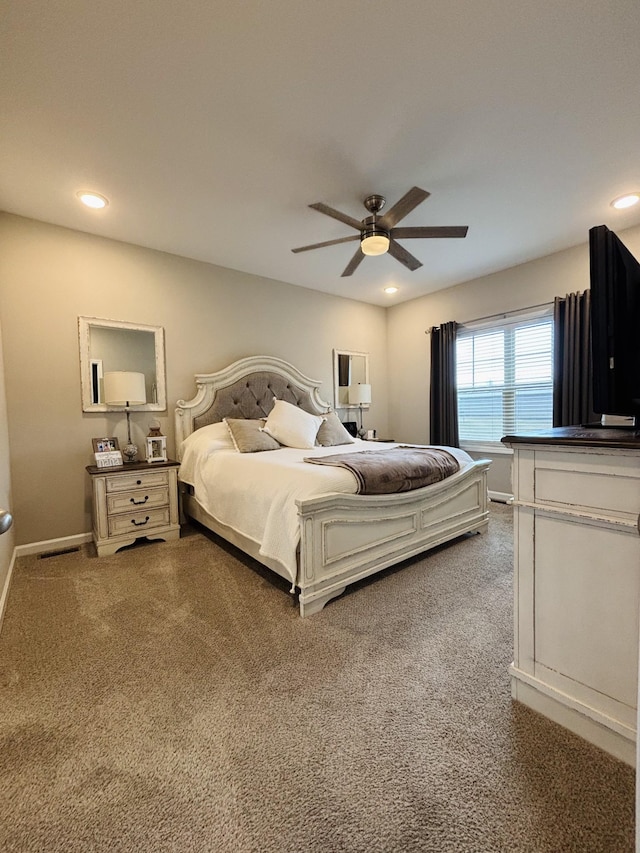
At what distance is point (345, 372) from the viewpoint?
5.06 m

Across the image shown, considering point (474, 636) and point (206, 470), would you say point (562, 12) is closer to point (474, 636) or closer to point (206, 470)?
point (474, 636)

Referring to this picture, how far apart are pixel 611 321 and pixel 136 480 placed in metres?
3.20

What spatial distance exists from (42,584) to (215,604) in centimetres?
128

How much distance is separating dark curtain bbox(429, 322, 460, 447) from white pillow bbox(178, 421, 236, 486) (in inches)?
112

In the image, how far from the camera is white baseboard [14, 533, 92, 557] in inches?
112

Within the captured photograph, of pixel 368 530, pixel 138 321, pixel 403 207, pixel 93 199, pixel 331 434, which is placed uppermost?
pixel 93 199

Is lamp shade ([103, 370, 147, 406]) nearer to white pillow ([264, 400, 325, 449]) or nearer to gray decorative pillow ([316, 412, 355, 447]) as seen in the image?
white pillow ([264, 400, 325, 449])

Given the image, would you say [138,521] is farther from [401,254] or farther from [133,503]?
[401,254]

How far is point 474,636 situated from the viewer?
1.74m

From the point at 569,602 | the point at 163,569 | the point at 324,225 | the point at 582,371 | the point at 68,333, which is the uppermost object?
the point at 324,225

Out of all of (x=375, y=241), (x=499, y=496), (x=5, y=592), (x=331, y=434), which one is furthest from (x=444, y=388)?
(x=5, y=592)

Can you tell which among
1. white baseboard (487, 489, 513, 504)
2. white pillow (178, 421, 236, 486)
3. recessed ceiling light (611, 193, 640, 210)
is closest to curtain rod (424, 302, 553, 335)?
recessed ceiling light (611, 193, 640, 210)

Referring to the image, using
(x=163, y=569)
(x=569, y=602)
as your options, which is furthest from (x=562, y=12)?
(x=163, y=569)

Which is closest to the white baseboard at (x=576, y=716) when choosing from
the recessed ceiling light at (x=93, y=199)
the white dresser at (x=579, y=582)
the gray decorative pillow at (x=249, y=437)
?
the white dresser at (x=579, y=582)
